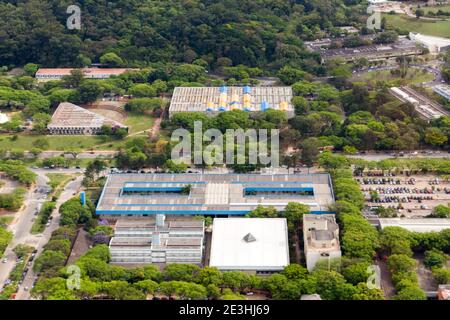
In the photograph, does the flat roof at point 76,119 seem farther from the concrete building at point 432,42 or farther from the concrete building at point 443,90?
the concrete building at point 432,42

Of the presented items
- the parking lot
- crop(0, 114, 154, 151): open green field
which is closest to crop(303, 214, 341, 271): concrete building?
the parking lot

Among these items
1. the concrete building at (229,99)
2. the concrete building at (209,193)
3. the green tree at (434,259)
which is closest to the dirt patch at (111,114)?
the concrete building at (229,99)

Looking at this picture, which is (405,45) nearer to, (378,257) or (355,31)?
(355,31)

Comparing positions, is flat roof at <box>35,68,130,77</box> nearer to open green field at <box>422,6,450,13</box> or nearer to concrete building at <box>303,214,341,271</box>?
concrete building at <box>303,214,341,271</box>

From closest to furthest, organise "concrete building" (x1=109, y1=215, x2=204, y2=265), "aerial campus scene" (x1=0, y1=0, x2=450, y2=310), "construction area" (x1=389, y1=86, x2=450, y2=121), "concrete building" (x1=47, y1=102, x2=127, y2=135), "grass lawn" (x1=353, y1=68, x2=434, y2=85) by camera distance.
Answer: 1. "aerial campus scene" (x1=0, y1=0, x2=450, y2=310)
2. "concrete building" (x1=109, y1=215, x2=204, y2=265)
3. "construction area" (x1=389, y1=86, x2=450, y2=121)
4. "concrete building" (x1=47, y1=102, x2=127, y2=135)
5. "grass lawn" (x1=353, y1=68, x2=434, y2=85)

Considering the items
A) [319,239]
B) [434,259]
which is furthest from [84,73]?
[434,259]

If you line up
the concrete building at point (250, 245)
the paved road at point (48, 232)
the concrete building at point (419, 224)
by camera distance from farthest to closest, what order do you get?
the concrete building at point (419, 224) → the concrete building at point (250, 245) → the paved road at point (48, 232)

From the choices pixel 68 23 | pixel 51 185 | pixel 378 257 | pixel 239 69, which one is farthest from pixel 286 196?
pixel 68 23
